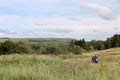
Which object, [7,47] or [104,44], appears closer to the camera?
[7,47]

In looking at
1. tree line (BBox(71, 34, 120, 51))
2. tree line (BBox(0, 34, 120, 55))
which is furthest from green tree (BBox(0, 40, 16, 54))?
tree line (BBox(71, 34, 120, 51))

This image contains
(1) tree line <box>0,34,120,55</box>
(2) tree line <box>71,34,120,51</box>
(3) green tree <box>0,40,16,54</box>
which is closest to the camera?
(1) tree line <box>0,34,120,55</box>

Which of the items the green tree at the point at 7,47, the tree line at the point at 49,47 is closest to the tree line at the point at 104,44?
the tree line at the point at 49,47

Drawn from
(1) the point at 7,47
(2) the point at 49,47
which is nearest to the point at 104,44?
(2) the point at 49,47

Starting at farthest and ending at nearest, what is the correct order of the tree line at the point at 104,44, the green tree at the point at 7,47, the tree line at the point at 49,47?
the tree line at the point at 104,44 → the green tree at the point at 7,47 → the tree line at the point at 49,47

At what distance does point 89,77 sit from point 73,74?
78cm

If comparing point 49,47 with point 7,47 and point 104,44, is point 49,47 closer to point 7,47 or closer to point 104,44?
point 7,47

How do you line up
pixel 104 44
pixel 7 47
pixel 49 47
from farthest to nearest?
1. pixel 104 44
2. pixel 49 47
3. pixel 7 47

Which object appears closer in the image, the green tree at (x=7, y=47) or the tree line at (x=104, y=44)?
the green tree at (x=7, y=47)

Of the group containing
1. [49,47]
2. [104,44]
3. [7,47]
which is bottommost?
[49,47]

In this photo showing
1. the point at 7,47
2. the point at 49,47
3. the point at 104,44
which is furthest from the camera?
the point at 104,44

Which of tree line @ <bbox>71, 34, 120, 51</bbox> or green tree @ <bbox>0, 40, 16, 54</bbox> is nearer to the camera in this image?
green tree @ <bbox>0, 40, 16, 54</bbox>

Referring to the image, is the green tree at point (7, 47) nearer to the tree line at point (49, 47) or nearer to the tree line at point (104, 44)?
the tree line at point (49, 47)

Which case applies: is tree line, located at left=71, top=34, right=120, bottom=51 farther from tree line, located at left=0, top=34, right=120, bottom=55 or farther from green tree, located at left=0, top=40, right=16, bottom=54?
green tree, located at left=0, top=40, right=16, bottom=54
